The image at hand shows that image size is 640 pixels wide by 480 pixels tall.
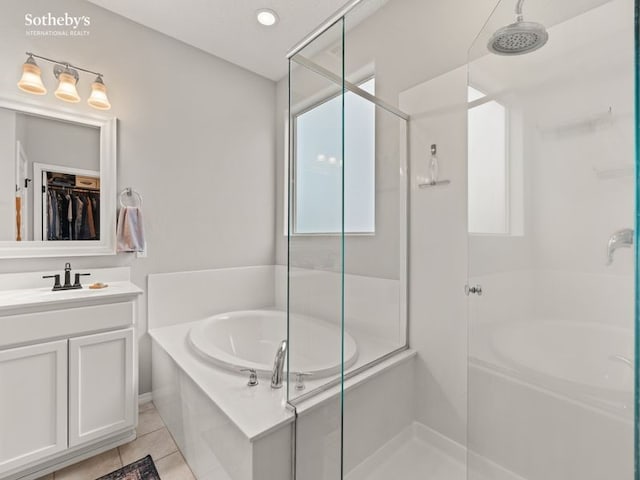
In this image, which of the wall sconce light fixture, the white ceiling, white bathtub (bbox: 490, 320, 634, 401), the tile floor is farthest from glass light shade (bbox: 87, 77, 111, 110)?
white bathtub (bbox: 490, 320, 634, 401)

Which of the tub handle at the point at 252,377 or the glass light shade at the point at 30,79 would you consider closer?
the tub handle at the point at 252,377

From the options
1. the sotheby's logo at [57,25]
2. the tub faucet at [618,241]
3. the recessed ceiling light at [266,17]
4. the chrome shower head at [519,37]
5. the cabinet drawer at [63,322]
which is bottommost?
the cabinet drawer at [63,322]

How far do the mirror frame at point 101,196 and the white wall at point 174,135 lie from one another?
51 mm

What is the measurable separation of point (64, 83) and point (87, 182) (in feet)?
1.94

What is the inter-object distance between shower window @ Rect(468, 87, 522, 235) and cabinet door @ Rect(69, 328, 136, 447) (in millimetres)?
1954

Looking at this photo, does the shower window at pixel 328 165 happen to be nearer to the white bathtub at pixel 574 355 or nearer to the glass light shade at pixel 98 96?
the white bathtub at pixel 574 355

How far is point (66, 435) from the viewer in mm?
1464

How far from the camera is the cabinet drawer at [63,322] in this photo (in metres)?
1.36

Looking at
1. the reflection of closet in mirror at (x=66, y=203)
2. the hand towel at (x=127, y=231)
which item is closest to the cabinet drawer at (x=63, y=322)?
the hand towel at (x=127, y=231)

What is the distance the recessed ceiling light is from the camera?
2.05 metres

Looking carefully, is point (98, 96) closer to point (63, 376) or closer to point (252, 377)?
point (63, 376)

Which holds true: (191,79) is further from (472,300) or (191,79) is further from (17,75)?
(472,300)

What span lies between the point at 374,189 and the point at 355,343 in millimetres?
927

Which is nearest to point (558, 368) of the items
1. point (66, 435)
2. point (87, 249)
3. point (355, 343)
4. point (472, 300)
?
point (472, 300)
